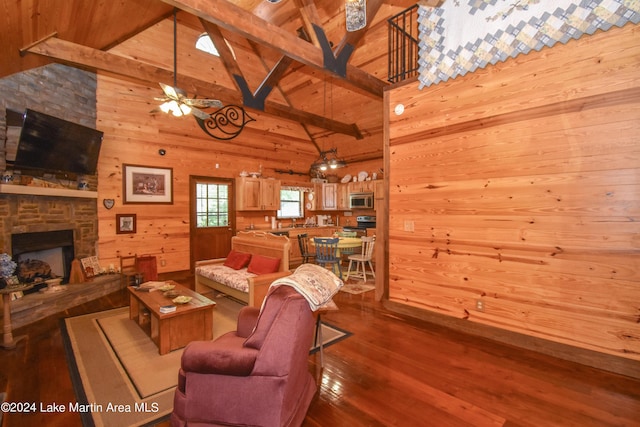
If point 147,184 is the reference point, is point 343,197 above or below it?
below

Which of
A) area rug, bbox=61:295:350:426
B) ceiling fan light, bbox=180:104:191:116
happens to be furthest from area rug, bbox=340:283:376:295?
ceiling fan light, bbox=180:104:191:116

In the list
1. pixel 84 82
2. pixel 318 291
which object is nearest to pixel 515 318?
pixel 318 291

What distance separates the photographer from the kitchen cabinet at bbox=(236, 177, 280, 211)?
6.86m

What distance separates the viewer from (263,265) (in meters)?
4.12

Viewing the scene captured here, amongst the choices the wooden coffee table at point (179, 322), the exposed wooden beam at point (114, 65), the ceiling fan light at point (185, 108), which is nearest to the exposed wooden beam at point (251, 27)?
the ceiling fan light at point (185, 108)

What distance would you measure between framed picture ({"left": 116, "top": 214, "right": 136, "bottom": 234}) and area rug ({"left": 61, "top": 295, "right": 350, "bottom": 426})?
188 cm

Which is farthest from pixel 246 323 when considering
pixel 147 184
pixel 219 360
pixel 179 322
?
pixel 147 184

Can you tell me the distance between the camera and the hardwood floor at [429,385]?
6.35 feet

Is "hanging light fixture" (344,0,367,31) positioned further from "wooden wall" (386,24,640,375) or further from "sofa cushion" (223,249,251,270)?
"sofa cushion" (223,249,251,270)

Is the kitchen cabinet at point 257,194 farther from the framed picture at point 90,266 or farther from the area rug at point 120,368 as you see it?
the area rug at point 120,368

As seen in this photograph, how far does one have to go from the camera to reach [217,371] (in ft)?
5.30

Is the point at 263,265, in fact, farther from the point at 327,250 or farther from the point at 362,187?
the point at 362,187

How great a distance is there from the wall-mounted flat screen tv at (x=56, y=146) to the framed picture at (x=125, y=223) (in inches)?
37.1

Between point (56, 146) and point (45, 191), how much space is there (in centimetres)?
65
